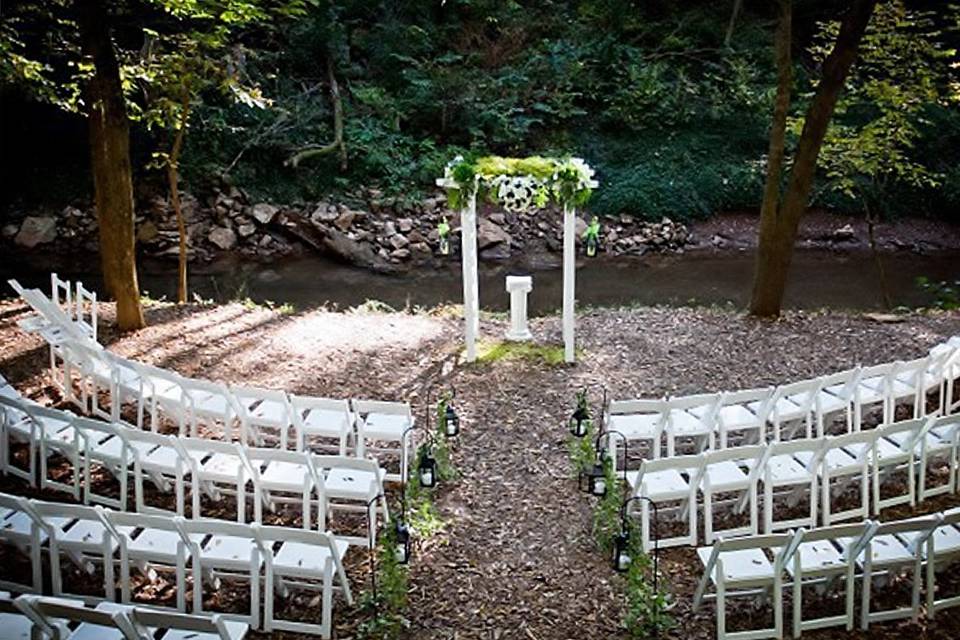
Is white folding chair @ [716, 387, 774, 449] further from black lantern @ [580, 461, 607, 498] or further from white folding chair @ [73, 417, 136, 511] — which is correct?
white folding chair @ [73, 417, 136, 511]

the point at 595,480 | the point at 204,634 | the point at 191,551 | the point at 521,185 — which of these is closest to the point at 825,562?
the point at 595,480

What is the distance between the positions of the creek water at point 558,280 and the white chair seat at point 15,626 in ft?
35.2

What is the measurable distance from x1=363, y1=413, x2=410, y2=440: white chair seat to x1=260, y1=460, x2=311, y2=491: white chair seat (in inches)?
35.5

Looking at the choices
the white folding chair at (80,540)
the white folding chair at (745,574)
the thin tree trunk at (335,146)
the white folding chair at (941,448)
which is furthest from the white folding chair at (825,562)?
the thin tree trunk at (335,146)

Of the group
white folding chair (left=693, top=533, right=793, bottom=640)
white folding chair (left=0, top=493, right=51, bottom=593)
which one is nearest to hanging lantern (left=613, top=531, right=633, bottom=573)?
white folding chair (left=693, top=533, right=793, bottom=640)

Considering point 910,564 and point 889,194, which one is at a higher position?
point 889,194

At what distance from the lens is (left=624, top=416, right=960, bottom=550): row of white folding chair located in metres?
5.91

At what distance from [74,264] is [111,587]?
1431 cm

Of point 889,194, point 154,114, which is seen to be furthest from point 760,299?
point 889,194

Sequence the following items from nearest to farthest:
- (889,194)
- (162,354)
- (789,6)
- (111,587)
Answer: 1. (111,587)
2. (162,354)
3. (789,6)
4. (889,194)

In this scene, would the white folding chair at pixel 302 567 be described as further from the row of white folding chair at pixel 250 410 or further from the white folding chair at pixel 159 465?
the row of white folding chair at pixel 250 410

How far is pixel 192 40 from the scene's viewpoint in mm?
11367

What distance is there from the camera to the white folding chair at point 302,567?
16.2 feet

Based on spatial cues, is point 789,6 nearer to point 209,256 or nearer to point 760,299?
point 760,299
